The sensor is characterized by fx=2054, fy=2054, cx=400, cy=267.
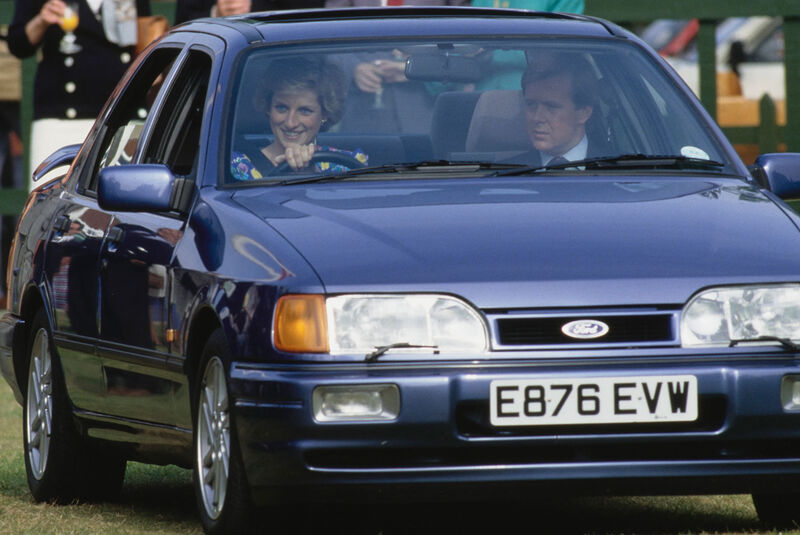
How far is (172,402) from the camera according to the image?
6109 millimetres

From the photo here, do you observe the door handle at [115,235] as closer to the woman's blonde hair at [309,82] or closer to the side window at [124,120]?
the woman's blonde hair at [309,82]

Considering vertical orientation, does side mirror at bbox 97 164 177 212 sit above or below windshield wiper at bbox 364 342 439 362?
above

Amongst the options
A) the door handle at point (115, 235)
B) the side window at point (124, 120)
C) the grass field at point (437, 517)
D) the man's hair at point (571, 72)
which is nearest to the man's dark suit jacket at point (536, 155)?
the man's hair at point (571, 72)

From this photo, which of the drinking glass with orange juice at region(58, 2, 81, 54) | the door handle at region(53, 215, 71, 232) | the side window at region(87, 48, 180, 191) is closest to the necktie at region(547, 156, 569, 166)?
the side window at region(87, 48, 180, 191)

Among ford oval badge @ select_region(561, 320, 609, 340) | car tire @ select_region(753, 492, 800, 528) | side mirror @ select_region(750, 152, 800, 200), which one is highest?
side mirror @ select_region(750, 152, 800, 200)

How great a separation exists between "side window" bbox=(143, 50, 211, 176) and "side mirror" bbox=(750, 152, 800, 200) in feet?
5.79

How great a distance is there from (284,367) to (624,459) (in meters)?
0.89

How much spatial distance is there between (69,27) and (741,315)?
8889mm

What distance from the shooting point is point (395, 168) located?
240 inches

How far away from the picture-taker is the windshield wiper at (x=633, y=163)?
612 cm

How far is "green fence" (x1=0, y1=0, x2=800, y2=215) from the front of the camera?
14.1 m

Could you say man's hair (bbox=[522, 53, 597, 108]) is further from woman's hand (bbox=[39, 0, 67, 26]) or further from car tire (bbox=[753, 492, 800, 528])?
woman's hand (bbox=[39, 0, 67, 26])

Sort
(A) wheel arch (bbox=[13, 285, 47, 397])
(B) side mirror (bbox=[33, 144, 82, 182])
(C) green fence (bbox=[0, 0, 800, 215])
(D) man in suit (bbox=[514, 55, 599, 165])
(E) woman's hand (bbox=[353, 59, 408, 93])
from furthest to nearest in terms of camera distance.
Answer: (C) green fence (bbox=[0, 0, 800, 215]), (B) side mirror (bbox=[33, 144, 82, 182]), (A) wheel arch (bbox=[13, 285, 47, 397]), (E) woman's hand (bbox=[353, 59, 408, 93]), (D) man in suit (bbox=[514, 55, 599, 165])

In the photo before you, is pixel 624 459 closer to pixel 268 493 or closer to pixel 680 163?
pixel 268 493
